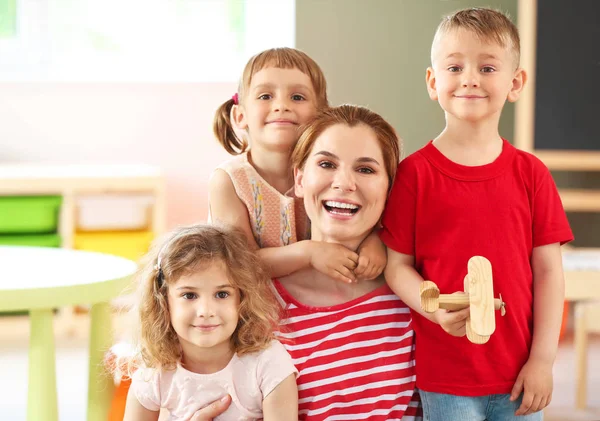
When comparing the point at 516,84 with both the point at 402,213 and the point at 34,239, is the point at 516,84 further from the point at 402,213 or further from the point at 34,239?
the point at 34,239

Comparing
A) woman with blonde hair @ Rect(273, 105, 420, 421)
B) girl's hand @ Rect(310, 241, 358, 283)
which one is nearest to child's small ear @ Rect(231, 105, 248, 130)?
woman with blonde hair @ Rect(273, 105, 420, 421)

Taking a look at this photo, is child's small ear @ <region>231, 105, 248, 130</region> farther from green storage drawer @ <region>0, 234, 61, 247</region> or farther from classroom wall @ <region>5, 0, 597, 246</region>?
classroom wall @ <region>5, 0, 597, 246</region>

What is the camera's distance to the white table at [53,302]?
5.99 feet

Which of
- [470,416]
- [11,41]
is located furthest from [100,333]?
[11,41]

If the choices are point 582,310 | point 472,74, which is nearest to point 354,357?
point 472,74

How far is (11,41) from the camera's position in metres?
4.57

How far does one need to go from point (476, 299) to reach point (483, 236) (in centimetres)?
23

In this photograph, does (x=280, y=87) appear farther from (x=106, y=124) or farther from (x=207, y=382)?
(x=106, y=124)

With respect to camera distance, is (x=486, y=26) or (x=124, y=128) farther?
(x=124, y=128)

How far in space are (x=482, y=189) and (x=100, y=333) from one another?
1.17 metres

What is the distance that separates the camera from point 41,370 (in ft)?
6.19

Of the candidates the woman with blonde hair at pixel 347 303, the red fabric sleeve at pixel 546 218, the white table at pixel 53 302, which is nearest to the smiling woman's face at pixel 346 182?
the woman with blonde hair at pixel 347 303

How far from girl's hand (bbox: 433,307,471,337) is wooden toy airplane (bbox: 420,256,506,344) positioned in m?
0.03

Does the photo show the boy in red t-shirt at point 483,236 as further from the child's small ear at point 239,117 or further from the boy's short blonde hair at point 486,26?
the child's small ear at point 239,117
